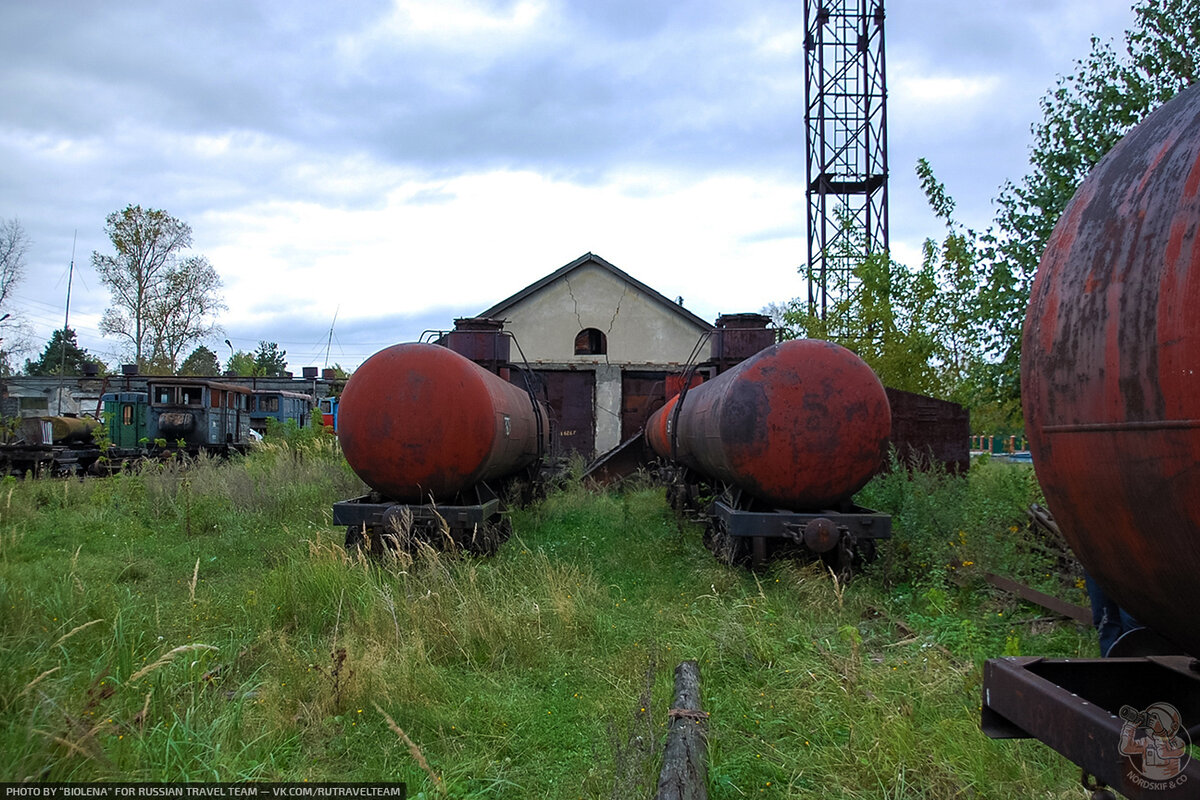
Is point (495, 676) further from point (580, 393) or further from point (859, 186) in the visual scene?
point (859, 186)

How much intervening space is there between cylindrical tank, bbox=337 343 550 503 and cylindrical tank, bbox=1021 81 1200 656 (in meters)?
5.85

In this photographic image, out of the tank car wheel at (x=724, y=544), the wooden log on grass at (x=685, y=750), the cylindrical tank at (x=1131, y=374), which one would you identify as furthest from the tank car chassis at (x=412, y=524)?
the cylindrical tank at (x=1131, y=374)

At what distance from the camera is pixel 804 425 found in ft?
22.8

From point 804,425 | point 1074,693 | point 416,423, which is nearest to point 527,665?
point 416,423

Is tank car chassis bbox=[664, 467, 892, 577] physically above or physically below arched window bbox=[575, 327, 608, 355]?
below

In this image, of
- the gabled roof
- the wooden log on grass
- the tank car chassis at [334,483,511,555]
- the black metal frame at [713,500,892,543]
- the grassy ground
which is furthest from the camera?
the gabled roof

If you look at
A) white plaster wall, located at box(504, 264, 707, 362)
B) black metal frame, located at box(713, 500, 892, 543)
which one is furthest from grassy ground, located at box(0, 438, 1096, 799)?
white plaster wall, located at box(504, 264, 707, 362)

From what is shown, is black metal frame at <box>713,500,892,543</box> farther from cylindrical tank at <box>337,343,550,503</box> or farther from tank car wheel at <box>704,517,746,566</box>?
cylindrical tank at <box>337,343,550,503</box>

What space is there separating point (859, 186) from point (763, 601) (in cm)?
1680

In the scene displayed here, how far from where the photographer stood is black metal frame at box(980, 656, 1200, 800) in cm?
201

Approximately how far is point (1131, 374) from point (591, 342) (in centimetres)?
2438

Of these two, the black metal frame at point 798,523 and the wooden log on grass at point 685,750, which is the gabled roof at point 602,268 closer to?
the black metal frame at point 798,523

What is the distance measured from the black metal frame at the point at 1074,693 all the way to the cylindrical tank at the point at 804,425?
4.62 metres

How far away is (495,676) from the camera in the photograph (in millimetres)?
4883
